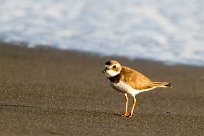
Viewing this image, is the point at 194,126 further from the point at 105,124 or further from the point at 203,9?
the point at 203,9

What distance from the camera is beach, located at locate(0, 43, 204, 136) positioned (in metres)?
6.33

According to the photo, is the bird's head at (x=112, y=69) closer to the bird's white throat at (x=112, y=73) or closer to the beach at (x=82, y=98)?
the bird's white throat at (x=112, y=73)

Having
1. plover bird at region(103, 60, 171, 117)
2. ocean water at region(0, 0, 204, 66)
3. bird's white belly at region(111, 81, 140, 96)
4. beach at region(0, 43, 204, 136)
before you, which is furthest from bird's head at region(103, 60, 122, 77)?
ocean water at region(0, 0, 204, 66)

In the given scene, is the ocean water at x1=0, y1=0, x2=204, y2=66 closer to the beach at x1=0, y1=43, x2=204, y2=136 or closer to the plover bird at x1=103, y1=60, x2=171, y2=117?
the beach at x1=0, y1=43, x2=204, y2=136

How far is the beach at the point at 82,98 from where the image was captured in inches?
249

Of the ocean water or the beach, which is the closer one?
the beach

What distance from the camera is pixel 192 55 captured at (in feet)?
36.2

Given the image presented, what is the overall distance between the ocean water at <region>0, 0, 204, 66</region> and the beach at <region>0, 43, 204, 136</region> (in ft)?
1.94

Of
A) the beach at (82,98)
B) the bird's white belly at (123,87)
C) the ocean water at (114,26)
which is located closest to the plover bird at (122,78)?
the bird's white belly at (123,87)

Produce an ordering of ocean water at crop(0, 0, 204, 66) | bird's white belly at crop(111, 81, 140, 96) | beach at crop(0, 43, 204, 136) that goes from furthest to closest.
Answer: ocean water at crop(0, 0, 204, 66)
bird's white belly at crop(111, 81, 140, 96)
beach at crop(0, 43, 204, 136)

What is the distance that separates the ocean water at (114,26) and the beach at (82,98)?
0.59 meters

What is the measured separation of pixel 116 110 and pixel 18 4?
7.08m

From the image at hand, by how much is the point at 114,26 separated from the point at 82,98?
5.11m

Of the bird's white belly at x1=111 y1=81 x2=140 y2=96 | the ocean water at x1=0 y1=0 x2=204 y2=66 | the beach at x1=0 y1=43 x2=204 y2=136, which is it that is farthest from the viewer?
the ocean water at x1=0 y1=0 x2=204 y2=66
